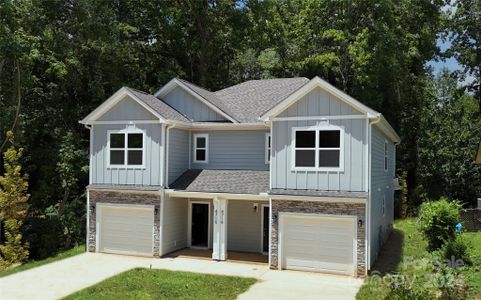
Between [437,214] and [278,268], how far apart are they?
21.7 feet

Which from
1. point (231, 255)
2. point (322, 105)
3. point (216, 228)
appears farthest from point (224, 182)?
point (322, 105)

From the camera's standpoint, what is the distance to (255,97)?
2169 cm

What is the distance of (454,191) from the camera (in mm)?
29469

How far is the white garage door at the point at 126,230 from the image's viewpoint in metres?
17.7

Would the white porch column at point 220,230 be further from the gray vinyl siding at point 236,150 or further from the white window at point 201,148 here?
the white window at point 201,148

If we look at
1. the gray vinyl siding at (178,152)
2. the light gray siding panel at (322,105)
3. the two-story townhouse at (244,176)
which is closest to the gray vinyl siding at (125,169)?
the two-story townhouse at (244,176)

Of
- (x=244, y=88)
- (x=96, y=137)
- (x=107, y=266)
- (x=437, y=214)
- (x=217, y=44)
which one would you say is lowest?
(x=107, y=266)

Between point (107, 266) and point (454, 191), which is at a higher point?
point (454, 191)

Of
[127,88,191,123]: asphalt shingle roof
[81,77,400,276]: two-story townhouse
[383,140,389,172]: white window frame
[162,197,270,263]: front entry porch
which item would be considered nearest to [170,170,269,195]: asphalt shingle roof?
[81,77,400,276]: two-story townhouse

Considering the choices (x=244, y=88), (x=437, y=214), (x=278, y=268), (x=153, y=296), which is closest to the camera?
(x=153, y=296)

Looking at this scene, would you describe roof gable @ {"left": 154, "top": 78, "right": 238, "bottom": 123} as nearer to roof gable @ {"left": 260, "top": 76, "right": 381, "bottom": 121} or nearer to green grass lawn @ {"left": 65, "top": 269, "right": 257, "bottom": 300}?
roof gable @ {"left": 260, "top": 76, "right": 381, "bottom": 121}

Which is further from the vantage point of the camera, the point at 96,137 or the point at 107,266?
the point at 96,137

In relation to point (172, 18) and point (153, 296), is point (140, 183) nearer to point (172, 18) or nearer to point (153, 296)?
point (153, 296)

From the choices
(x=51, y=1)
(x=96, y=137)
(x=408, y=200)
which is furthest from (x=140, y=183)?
(x=408, y=200)
